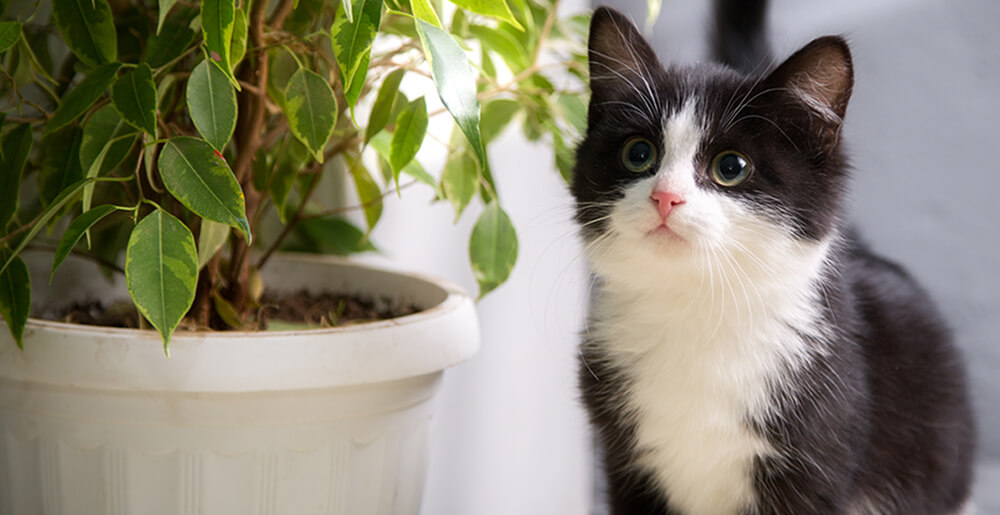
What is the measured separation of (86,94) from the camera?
922 mm

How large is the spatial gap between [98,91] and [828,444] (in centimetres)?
86

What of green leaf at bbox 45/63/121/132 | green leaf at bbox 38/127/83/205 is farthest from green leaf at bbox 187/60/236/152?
green leaf at bbox 38/127/83/205

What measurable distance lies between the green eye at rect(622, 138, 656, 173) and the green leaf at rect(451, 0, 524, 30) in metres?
0.22

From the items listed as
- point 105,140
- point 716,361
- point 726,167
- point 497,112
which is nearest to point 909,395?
point 716,361

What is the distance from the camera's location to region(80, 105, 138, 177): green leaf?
0.95m

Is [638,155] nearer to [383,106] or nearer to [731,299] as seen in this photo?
[731,299]

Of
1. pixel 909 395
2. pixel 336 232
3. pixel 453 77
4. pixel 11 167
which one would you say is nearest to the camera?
pixel 453 77

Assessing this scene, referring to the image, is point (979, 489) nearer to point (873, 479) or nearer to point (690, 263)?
point (873, 479)

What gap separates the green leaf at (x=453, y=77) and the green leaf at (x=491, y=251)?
371 mm

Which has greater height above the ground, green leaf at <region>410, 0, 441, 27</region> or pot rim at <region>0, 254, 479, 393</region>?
green leaf at <region>410, 0, 441, 27</region>

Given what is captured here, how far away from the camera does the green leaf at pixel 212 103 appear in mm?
865

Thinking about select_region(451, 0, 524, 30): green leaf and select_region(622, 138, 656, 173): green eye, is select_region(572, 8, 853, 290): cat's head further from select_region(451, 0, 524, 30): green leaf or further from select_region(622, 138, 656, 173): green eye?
select_region(451, 0, 524, 30): green leaf

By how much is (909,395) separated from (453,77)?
0.73m

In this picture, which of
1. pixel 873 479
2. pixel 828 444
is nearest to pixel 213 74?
pixel 828 444
